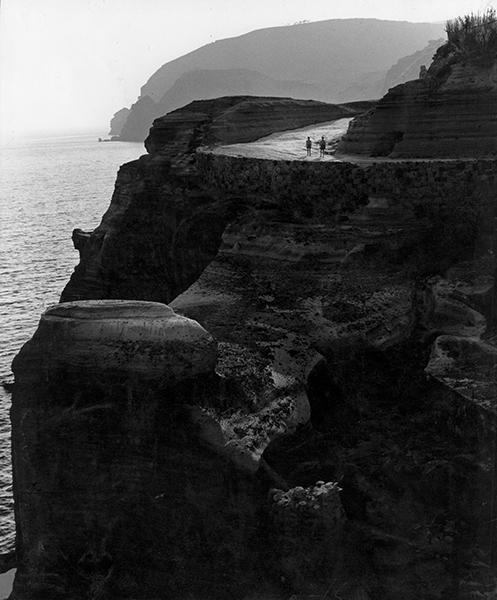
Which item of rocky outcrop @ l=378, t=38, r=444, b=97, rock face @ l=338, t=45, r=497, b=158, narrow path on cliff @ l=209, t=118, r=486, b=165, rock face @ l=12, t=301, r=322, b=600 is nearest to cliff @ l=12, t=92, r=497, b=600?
rock face @ l=12, t=301, r=322, b=600

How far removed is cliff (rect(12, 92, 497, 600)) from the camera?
50.1 ft

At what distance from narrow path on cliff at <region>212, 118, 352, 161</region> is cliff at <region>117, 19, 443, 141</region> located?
4728 inches

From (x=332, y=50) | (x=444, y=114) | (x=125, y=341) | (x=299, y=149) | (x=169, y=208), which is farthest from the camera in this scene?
(x=332, y=50)

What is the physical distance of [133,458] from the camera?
50.9 feet

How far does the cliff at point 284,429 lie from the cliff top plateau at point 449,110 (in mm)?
1301

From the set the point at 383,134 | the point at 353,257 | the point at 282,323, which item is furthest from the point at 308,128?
the point at 282,323

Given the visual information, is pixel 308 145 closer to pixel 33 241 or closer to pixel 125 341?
pixel 125 341

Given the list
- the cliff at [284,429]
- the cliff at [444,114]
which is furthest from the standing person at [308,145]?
the cliff at [284,429]

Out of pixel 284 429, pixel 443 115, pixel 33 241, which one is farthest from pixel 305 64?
pixel 284 429

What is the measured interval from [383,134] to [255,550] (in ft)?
42.6

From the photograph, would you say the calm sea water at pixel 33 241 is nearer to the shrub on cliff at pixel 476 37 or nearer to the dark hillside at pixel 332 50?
the shrub on cliff at pixel 476 37

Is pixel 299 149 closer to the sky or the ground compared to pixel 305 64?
closer to the ground

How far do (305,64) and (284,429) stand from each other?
17009 cm

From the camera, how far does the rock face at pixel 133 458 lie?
15266 millimetres
